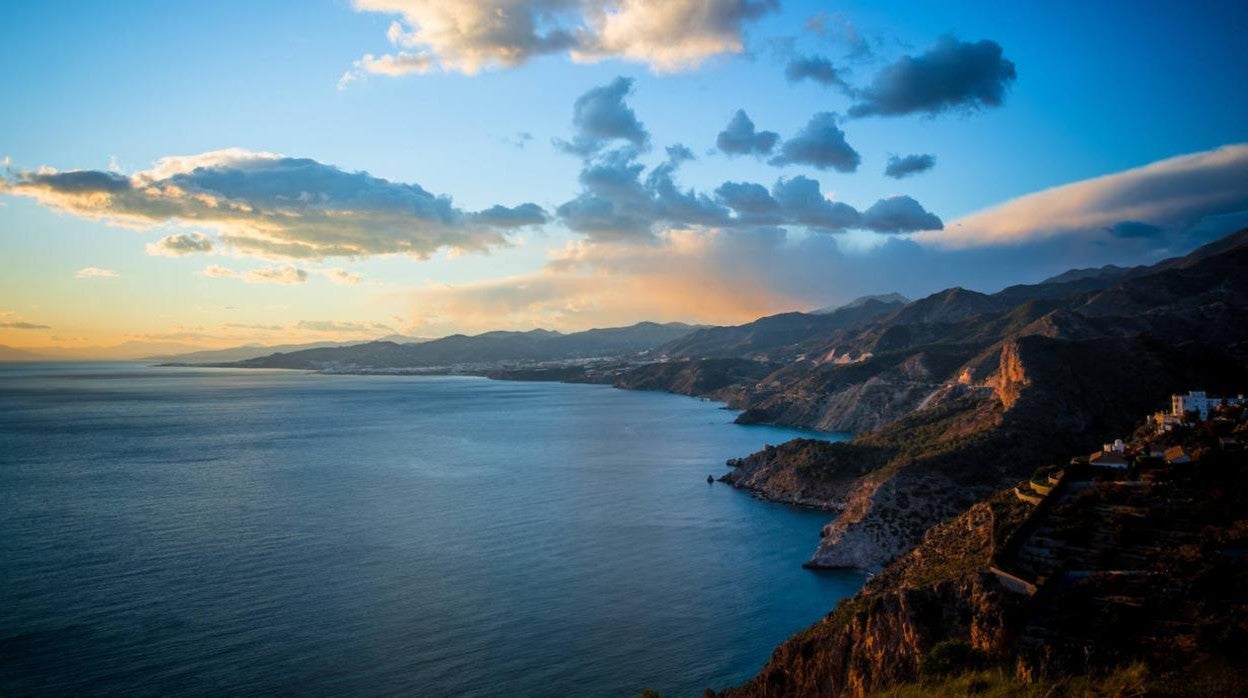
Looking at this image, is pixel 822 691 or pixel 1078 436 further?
pixel 1078 436

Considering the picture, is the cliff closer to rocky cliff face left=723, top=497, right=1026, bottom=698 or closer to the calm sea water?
the calm sea water

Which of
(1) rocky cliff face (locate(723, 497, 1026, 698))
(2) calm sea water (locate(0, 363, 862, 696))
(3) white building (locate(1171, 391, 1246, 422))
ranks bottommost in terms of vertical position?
(2) calm sea water (locate(0, 363, 862, 696))

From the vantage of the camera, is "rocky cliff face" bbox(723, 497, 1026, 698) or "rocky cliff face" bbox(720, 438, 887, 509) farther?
"rocky cliff face" bbox(720, 438, 887, 509)

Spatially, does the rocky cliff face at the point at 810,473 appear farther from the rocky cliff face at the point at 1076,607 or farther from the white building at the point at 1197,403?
the rocky cliff face at the point at 1076,607

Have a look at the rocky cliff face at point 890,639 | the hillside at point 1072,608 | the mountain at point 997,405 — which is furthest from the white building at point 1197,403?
the rocky cliff face at point 890,639

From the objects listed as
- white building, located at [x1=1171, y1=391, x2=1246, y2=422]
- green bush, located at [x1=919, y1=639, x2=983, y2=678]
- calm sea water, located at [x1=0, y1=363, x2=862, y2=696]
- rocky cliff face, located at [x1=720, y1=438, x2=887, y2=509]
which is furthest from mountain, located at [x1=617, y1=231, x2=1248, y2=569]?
green bush, located at [x1=919, y1=639, x2=983, y2=678]

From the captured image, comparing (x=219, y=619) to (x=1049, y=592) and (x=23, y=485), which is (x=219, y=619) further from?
(x=23, y=485)

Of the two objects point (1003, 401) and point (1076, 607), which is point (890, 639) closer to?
point (1076, 607)

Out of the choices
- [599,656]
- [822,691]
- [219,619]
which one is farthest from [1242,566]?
[219,619]
